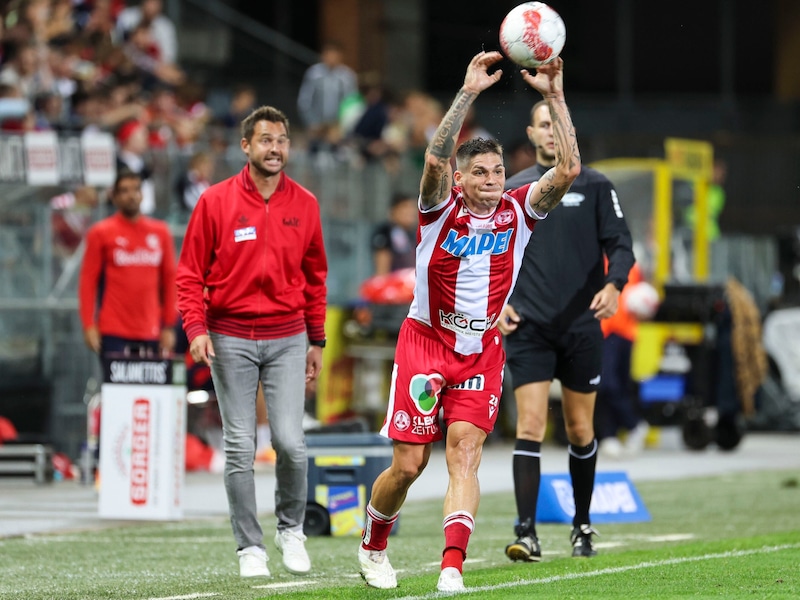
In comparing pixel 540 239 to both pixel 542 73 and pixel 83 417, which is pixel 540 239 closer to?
pixel 542 73

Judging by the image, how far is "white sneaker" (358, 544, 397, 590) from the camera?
317 inches

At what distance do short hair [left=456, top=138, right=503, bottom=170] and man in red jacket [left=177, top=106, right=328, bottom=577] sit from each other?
55.2 inches

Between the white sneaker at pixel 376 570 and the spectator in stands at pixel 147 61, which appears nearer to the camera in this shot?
the white sneaker at pixel 376 570

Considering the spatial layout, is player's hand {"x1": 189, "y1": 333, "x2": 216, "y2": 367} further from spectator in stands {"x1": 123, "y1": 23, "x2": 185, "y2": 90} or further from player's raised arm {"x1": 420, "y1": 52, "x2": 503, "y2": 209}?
spectator in stands {"x1": 123, "y1": 23, "x2": 185, "y2": 90}

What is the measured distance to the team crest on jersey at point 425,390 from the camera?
7941 millimetres

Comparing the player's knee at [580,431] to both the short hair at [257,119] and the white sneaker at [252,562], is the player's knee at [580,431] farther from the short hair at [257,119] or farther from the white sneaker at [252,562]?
the short hair at [257,119]

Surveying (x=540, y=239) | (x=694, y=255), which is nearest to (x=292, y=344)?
(x=540, y=239)

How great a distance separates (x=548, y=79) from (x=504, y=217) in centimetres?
68

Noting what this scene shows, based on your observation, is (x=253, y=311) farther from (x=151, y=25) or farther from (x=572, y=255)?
(x=151, y=25)

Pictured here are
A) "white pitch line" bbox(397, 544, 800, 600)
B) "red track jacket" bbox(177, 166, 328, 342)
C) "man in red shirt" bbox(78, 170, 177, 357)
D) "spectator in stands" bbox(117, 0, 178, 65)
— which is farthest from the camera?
"spectator in stands" bbox(117, 0, 178, 65)

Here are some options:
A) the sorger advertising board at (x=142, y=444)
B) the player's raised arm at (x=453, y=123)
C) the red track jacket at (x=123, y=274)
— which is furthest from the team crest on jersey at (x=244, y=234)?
the red track jacket at (x=123, y=274)

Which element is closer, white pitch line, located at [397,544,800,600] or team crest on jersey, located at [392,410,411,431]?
white pitch line, located at [397,544,800,600]

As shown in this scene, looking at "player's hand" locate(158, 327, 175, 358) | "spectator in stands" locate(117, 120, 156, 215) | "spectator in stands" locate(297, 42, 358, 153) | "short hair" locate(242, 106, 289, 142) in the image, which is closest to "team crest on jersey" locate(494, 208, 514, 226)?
"short hair" locate(242, 106, 289, 142)

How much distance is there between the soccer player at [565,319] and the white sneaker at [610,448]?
8155mm
